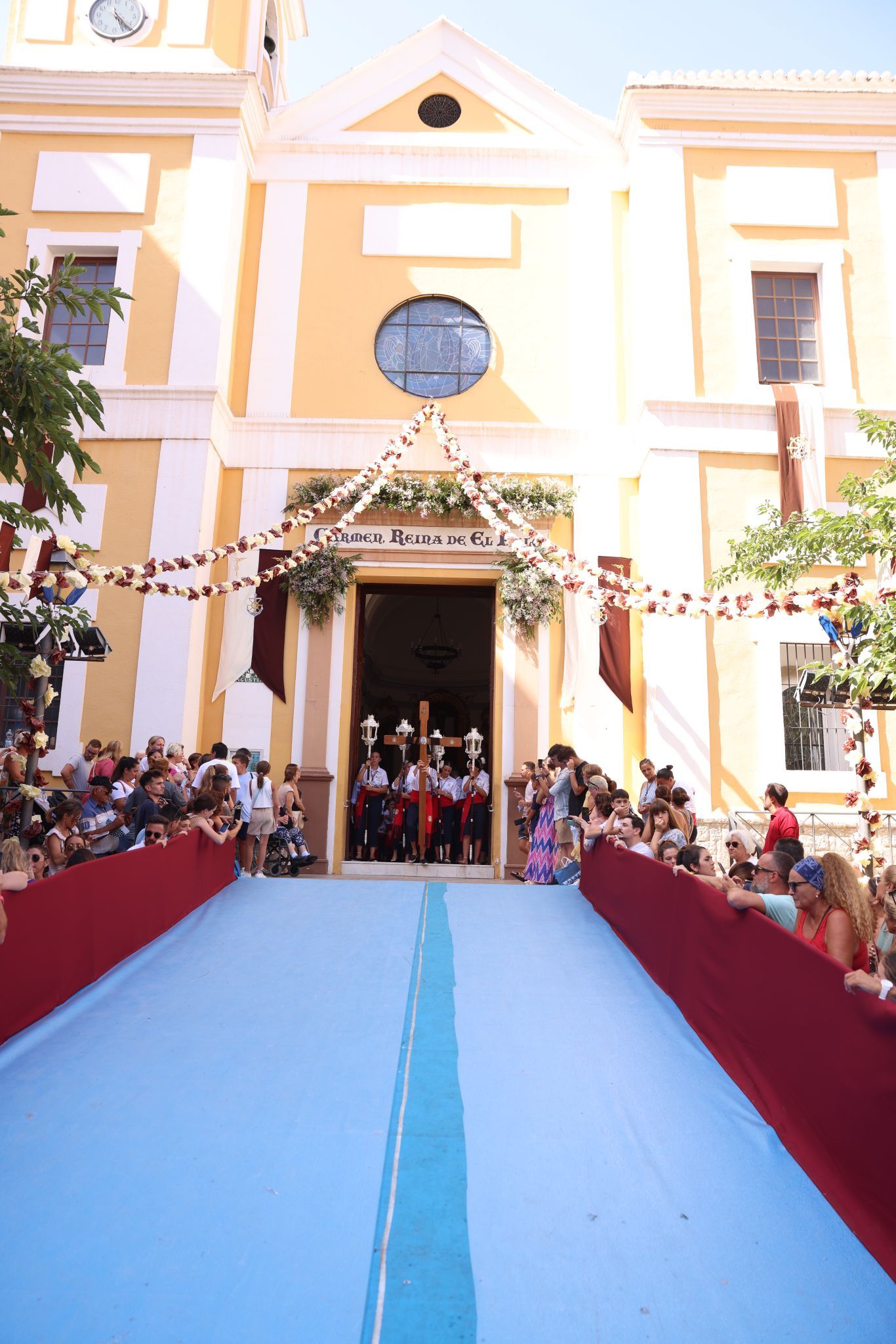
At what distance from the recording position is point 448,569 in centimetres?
1305

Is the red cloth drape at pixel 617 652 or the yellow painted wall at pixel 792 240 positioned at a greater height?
the yellow painted wall at pixel 792 240

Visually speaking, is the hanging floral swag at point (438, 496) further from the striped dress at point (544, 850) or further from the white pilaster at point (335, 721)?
the striped dress at point (544, 850)

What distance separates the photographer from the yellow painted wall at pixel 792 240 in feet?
42.7

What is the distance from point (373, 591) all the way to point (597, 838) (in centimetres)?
664

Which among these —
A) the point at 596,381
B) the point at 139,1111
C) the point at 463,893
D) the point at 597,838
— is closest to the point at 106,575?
the point at 463,893

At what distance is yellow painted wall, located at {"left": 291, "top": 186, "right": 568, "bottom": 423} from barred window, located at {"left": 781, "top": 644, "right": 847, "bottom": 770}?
464cm

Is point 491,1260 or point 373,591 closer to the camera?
point 491,1260

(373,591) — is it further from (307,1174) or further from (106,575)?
(307,1174)

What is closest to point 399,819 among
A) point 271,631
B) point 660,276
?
point 271,631

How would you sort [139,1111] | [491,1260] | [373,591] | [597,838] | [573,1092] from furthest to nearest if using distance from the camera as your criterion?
[373,591]
[597,838]
[573,1092]
[139,1111]
[491,1260]

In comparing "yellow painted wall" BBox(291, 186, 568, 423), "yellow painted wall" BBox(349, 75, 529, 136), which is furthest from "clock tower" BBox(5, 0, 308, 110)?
"yellow painted wall" BBox(291, 186, 568, 423)

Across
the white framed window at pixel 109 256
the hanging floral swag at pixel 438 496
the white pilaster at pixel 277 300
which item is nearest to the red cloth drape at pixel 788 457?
the hanging floral swag at pixel 438 496

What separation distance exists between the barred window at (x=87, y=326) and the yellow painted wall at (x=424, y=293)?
104 inches

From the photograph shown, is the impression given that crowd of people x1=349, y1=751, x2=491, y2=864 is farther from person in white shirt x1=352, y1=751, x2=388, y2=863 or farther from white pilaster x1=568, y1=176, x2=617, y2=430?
white pilaster x1=568, y1=176, x2=617, y2=430
